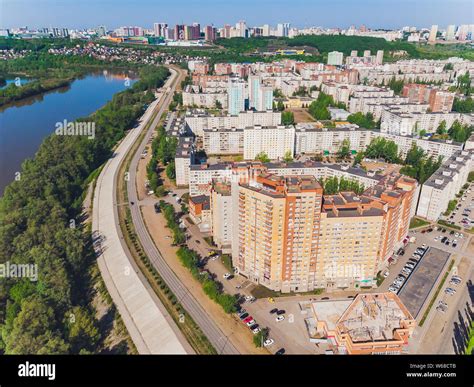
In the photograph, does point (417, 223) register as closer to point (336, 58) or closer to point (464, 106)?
point (464, 106)

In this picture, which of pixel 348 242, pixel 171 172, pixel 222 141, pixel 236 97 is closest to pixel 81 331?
pixel 348 242

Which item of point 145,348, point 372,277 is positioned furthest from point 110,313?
point 372,277

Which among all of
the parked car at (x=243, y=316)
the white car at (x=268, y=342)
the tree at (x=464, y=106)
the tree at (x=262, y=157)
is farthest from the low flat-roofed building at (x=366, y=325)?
the tree at (x=464, y=106)

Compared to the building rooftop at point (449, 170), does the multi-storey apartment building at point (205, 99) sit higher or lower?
higher

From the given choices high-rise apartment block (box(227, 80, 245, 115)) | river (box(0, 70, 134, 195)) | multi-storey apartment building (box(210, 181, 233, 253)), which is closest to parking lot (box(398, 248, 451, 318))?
multi-storey apartment building (box(210, 181, 233, 253))

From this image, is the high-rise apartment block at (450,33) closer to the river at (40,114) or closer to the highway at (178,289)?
the river at (40,114)
